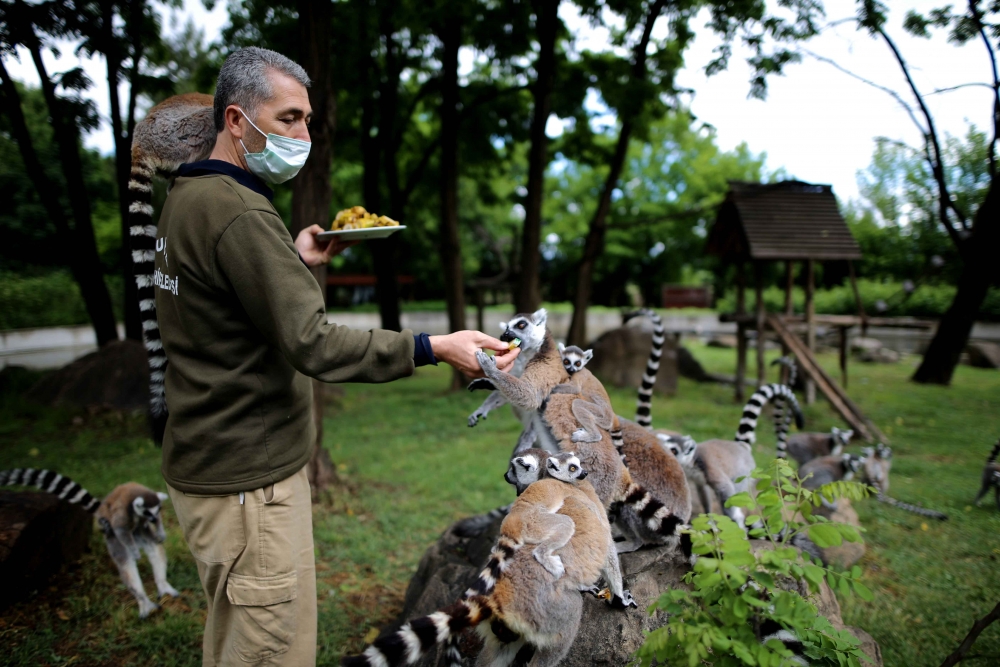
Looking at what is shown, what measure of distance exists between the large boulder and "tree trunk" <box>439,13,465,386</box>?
7567mm

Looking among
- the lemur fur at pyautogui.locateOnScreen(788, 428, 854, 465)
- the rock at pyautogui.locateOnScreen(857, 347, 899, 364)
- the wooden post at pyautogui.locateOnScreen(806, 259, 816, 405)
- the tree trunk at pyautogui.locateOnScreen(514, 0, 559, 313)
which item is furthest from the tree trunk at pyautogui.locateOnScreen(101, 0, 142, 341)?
the rock at pyautogui.locateOnScreen(857, 347, 899, 364)

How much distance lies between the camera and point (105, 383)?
8516 mm

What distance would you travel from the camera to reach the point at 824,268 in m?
22.6

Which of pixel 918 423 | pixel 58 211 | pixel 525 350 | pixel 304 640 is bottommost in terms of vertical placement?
pixel 918 423

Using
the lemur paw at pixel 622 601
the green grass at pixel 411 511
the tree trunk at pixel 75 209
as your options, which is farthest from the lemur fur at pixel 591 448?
the tree trunk at pixel 75 209

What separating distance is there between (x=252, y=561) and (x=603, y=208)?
1005cm

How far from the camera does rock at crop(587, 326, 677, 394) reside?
11.0m

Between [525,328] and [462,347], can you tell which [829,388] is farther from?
[462,347]

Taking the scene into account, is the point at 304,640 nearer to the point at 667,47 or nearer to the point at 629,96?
the point at 629,96

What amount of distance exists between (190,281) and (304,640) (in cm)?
135

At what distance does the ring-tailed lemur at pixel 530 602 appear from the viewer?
1927mm

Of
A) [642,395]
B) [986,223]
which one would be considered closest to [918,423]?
[986,223]

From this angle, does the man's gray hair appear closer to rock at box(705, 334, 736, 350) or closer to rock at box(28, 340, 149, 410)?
rock at box(28, 340, 149, 410)

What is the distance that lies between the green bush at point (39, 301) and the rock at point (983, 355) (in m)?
20.8
